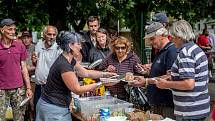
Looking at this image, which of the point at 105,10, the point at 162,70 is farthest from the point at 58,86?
the point at 105,10

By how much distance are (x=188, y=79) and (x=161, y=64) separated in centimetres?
68

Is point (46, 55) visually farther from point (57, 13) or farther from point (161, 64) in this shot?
point (57, 13)

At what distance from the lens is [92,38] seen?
5977 mm

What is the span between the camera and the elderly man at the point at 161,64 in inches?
163

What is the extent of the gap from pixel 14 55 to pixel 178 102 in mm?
2639

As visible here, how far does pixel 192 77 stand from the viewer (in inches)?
140

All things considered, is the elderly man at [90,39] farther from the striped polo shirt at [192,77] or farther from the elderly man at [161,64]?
the striped polo shirt at [192,77]

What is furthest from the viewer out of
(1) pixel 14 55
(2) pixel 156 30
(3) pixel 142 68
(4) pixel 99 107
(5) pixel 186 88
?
(1) pixel 14 55

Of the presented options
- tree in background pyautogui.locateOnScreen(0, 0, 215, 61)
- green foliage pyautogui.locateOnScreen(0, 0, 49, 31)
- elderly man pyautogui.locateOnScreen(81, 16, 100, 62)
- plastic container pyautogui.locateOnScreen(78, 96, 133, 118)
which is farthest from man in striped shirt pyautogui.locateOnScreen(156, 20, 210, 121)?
green foliage pyautogui.locateOnScreen(0, 0, 49, 31)

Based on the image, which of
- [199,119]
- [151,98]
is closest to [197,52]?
[199,119]

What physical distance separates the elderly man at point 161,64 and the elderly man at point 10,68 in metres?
2.02

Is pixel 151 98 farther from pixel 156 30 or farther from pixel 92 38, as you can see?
pixel 92 38

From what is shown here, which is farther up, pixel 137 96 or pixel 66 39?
pixel 66 39

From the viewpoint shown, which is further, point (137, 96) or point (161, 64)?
point (137, 96)
